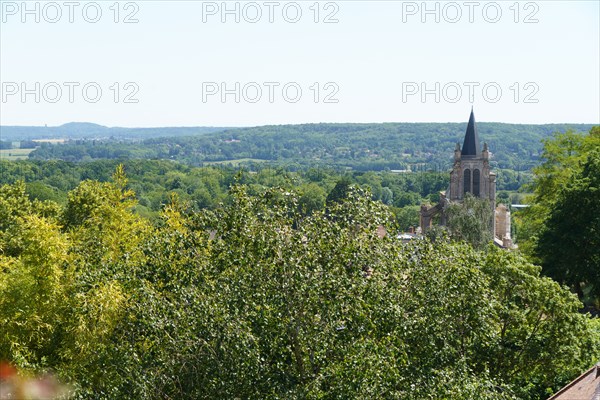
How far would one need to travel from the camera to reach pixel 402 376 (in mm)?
16141

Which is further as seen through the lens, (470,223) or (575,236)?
(470,223)


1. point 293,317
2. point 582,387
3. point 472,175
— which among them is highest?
point 472,175

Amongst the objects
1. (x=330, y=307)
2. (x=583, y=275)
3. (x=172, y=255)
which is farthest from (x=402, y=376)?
(x=583, y=275)

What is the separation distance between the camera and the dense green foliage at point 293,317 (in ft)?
53.0

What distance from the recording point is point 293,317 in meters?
16.7

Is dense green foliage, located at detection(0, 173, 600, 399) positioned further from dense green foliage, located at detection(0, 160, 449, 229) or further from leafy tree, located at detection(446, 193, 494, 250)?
dense green foliage, located at detection(0, 160, 449, 229)

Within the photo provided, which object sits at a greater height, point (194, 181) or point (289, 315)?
point (289, 315)

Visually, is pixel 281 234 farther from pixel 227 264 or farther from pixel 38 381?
pixel 38 381

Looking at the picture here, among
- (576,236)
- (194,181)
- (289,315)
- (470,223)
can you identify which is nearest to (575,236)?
(576,236)

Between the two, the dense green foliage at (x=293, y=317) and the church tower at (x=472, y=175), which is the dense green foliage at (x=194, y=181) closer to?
the church tower at (x=472, y=175)

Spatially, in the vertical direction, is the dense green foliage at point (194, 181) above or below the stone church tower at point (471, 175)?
below

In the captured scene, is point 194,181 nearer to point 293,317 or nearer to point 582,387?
point 582,387

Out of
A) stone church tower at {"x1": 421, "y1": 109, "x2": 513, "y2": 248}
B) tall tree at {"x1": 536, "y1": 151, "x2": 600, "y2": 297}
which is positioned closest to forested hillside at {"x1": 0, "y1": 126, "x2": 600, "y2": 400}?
tall tree at {"x1": 536, "y1": 151, "x2": 600, "y2": 297}

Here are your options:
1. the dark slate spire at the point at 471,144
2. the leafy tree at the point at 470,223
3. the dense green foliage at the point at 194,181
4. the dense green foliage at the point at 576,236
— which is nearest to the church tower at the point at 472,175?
the dark slate spire at the point at 471,144
